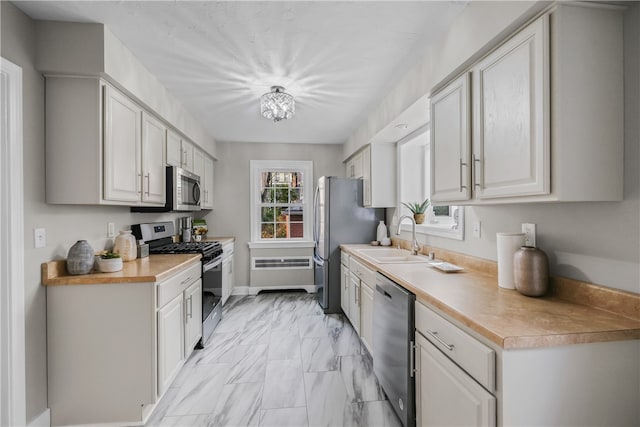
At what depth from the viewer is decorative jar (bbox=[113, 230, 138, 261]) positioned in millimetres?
2408

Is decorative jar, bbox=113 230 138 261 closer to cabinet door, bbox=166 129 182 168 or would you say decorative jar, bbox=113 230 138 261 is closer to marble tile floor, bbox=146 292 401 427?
cabinet door, bbox=166 129 182 168

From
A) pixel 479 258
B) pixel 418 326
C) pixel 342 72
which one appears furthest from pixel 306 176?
pixel 418 326

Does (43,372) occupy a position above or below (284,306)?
above

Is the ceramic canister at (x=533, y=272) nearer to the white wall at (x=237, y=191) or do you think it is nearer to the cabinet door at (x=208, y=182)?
the cabinet door at (x=208, y=182)

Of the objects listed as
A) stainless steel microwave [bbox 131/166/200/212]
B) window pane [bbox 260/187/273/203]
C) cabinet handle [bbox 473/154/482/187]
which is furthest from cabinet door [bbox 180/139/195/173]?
cabinet handle [bbox 473/154/482/187]

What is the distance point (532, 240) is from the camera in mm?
1611

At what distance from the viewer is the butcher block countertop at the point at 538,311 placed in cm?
103

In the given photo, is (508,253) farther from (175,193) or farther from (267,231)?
(267,231)

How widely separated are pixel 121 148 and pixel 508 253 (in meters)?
2.47

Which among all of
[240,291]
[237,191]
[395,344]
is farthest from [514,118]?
[240,291]

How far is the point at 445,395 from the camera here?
134cm

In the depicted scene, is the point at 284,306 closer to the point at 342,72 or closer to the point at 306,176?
the point at 306,176

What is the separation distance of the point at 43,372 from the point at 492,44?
296cm

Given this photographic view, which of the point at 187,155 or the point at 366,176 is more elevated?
the point at 187,155
